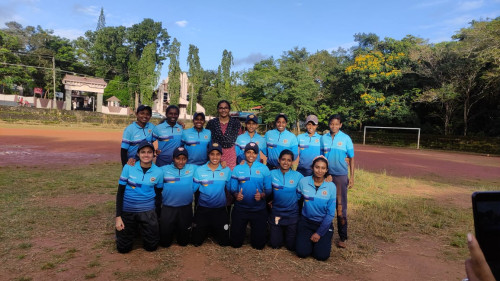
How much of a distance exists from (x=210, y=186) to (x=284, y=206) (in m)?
1.03

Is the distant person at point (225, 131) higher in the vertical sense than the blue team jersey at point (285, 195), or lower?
higher

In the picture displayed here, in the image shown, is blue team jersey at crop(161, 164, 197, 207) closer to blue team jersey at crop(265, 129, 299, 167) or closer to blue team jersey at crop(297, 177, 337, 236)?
blue team jersey at crop(265, 129, 299, 167)

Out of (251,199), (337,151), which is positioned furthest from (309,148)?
(251,199)

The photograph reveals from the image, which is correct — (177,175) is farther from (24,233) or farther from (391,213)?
(391,213)

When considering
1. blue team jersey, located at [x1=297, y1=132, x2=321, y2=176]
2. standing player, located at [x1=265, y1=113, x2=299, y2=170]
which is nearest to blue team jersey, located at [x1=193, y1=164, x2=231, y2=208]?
standing player, located at [x1=265, y1=113, x2=299, y2=170]

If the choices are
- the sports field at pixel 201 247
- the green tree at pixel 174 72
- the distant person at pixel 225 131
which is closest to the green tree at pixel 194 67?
the green tree at pixel 174 72

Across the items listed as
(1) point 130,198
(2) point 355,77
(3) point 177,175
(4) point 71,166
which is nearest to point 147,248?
(1) point 130,198

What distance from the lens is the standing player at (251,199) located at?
3980 mm

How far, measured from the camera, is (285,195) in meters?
4.04

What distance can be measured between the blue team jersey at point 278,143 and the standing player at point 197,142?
97 cm

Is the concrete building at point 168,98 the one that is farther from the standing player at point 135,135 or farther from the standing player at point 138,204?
the standing player at point 138,204

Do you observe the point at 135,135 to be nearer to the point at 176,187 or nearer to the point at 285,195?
the point at 176,187

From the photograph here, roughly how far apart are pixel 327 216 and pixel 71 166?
8.98 metres

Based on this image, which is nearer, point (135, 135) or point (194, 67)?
point (135, 135)
